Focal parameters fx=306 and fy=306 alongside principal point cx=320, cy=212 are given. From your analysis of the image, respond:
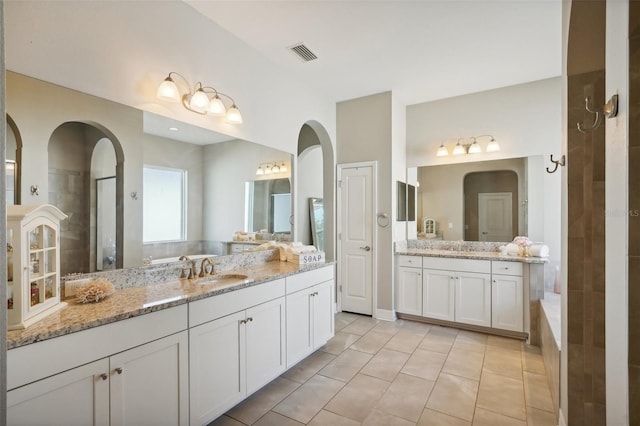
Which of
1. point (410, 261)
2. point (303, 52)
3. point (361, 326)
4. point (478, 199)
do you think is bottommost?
point (361, 326)

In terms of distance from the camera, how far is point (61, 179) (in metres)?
1.73

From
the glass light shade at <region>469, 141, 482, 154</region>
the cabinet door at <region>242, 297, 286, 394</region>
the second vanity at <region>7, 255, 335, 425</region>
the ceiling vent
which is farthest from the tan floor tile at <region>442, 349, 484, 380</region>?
the ceiling vent

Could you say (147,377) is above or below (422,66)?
below

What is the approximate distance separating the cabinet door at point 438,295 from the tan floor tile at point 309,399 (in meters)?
1.84

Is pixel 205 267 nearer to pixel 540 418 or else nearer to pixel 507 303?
pixel 540 418

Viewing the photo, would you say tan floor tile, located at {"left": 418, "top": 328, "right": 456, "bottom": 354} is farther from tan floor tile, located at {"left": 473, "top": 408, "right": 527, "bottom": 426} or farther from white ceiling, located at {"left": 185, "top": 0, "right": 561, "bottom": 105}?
white ceiling, located at {"left": 185, "top": 0, "right": 561, "bottom": 105}

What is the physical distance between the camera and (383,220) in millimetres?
4078

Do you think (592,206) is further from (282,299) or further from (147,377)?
(147,377)

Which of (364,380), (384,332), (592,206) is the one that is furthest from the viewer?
(384,332)

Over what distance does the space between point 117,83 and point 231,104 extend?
0.96 metres

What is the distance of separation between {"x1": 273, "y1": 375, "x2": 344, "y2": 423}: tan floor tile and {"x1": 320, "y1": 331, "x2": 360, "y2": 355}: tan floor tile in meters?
0.53

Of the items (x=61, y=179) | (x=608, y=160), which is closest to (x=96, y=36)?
(x=61, y=179)

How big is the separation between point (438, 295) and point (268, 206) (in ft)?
7.81

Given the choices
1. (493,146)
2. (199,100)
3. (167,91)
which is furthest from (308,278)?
(493,146)
